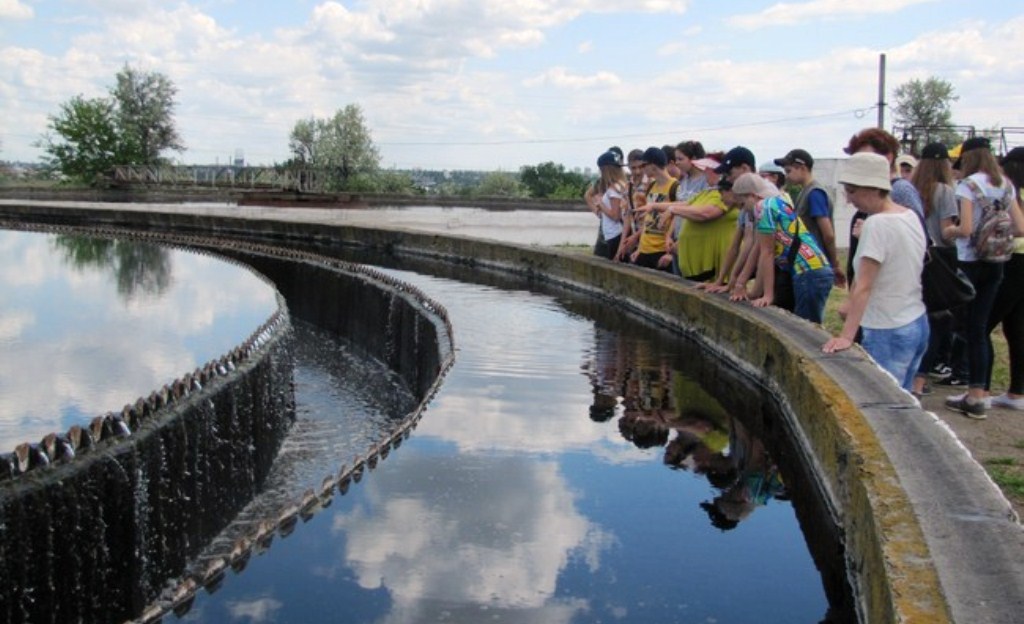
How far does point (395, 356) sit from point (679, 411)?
6393mm

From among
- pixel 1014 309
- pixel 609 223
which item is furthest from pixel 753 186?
pixel 609 223

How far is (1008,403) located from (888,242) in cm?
214

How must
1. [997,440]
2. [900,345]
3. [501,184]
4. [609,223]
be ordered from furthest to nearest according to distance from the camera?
[501,184] → [609,223] → [997,440] → [900,345]

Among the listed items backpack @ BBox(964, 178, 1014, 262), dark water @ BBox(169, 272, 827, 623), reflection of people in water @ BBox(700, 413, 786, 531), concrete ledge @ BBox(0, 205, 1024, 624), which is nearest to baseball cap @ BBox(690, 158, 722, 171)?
concrete ledge @ BBox(0, 205, 1024, 624)

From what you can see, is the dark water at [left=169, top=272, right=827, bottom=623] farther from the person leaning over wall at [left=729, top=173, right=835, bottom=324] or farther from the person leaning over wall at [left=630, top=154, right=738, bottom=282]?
the person leaning over wall at [left=630, top=154, right=738, bottom=282]

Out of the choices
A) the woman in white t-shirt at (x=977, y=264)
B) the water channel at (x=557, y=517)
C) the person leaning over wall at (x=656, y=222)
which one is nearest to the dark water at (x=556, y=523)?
the water channel at (x=557, y=517)

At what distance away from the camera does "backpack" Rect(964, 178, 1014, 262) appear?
21.6ft

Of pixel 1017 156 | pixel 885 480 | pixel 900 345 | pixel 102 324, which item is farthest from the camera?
pixel 102 324

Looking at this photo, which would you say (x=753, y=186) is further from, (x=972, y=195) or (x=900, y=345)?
(x=900, y=345)

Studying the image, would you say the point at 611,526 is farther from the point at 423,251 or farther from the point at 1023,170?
the point at 423,251

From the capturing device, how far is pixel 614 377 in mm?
7820

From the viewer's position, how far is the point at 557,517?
4.66m

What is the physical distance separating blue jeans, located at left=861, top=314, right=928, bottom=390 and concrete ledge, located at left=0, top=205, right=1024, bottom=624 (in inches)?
3.4

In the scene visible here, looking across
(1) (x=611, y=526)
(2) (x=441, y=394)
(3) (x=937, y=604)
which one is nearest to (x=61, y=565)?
(1) (x=611, y=526)
